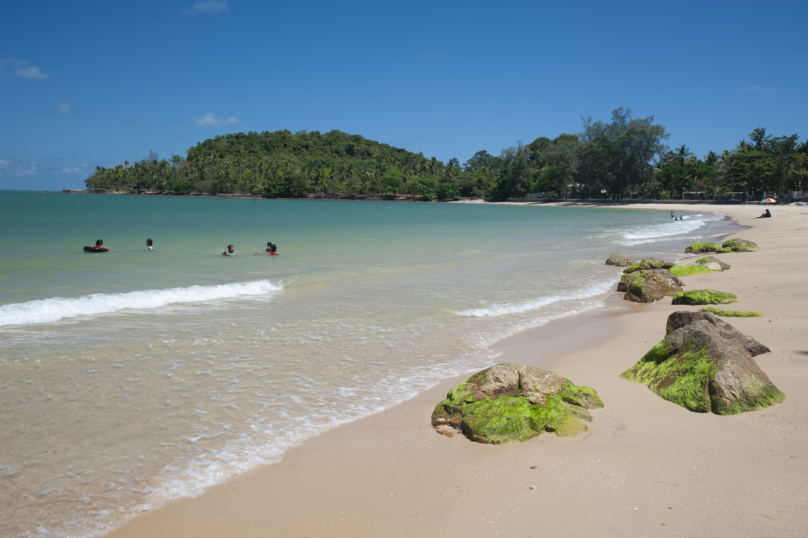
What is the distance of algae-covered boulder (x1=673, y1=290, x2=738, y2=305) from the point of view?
8812 millimetres

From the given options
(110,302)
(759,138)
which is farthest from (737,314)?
(759,138)

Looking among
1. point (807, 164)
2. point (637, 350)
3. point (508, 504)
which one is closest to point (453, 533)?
point (508, 504)

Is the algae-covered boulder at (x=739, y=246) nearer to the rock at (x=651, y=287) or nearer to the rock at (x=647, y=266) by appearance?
the rock at (x=647, y=266)

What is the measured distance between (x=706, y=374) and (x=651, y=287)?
6.26m

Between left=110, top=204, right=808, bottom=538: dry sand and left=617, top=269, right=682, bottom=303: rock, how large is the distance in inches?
199

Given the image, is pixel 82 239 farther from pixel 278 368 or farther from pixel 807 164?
pixel 807 164

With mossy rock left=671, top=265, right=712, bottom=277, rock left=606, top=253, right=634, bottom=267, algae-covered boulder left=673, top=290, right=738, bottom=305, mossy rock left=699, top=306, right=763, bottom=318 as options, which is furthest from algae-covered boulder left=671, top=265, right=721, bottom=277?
mossy rock left=699, top=306, right=763, bottom=318

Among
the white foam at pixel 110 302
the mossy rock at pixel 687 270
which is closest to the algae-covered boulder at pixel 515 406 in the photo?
the white foam at pixel 110 302

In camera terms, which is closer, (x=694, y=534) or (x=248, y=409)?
(x=694, y=534)

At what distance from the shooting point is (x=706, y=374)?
4551 millimetres

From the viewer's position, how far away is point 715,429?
409 centimetres

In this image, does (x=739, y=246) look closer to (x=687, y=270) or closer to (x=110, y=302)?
(x=687, y=270)

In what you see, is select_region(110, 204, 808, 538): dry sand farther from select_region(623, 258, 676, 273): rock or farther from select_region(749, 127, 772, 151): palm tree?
select_region(749, 127, 772, 151): palm tree

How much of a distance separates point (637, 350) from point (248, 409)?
205 inches
